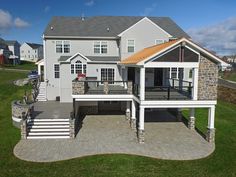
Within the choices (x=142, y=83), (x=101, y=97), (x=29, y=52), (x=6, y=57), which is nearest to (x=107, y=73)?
(x=101, y=97)

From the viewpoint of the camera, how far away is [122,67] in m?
23.4

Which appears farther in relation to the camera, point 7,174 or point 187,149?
point 187,149

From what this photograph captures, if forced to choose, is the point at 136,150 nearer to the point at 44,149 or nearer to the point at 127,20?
the point at 44,149

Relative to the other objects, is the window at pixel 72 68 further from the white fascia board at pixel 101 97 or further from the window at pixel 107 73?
the white fascia board at pixel 101 97

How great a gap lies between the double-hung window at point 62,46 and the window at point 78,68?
3148 mm

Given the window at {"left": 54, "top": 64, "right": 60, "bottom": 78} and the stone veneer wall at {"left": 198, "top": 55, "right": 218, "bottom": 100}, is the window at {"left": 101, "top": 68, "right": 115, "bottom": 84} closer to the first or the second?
the window at {"left": 54, "top": 64, "right": 60, "bottom": 78}

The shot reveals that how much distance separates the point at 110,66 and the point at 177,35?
8.88 metres

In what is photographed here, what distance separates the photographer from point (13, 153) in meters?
13.9

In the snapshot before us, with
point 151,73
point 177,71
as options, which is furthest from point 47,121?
point 177,71

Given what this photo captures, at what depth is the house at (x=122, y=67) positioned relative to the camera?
52.5 feet

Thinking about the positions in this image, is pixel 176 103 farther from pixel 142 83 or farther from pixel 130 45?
pixel 130 45

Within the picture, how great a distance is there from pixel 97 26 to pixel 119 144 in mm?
17325

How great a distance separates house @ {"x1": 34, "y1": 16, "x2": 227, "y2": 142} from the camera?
1602 cm

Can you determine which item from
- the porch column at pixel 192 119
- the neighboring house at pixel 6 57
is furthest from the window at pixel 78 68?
the neighboring house at pixel 6 57
